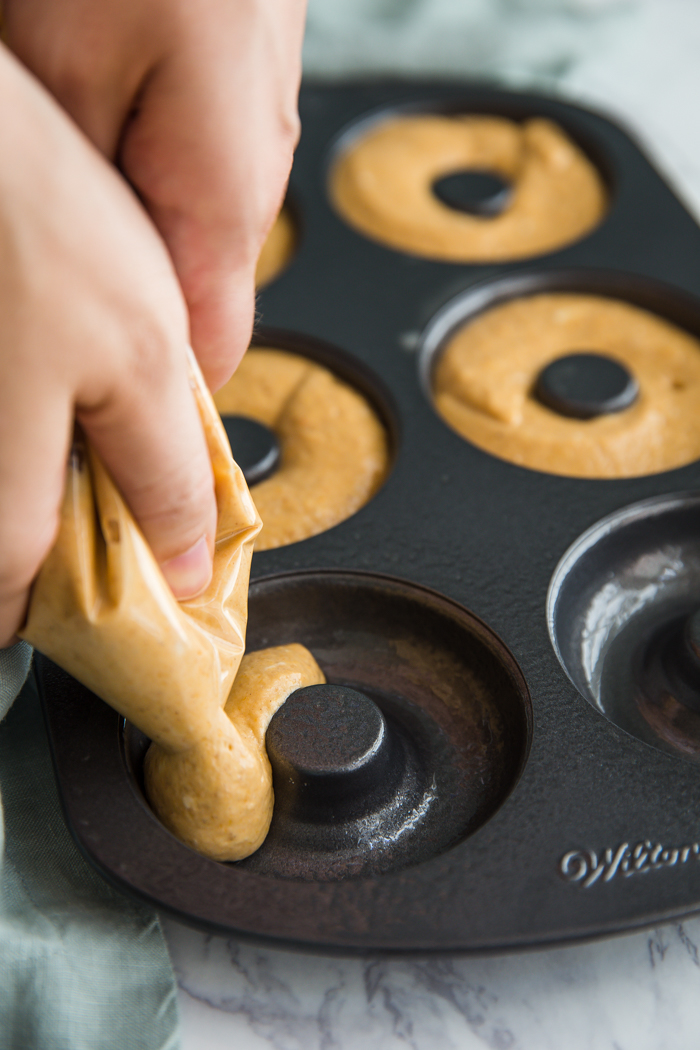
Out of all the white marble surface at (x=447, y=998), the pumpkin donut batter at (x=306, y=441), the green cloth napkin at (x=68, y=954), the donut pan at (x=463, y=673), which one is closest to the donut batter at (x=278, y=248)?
the donut pan at (x=463, y=673)

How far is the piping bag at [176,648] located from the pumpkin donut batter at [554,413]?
0.65 metres

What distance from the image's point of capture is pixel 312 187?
227cm

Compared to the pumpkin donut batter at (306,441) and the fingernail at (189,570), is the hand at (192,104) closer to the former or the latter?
the fingernail at (189,570)

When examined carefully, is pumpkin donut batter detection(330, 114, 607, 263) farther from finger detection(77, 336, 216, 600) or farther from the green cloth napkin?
the green cloth napkin

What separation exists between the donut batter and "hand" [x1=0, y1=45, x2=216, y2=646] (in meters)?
1.30

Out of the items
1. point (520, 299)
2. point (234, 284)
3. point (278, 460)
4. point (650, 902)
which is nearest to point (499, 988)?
point (650, 902)

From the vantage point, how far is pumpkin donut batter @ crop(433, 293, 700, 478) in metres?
1.73

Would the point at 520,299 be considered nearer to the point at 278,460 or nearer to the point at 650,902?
the point at 278,460

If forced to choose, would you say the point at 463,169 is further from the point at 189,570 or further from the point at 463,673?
the point at 189,570

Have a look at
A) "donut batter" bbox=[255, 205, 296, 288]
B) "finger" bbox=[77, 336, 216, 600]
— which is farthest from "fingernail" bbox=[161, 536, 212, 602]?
"donut batter" bbox=[255, 205, 296, 288]

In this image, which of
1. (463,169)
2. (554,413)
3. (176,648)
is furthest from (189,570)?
(463,169)

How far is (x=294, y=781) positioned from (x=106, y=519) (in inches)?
16.5

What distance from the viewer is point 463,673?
4.65 ft

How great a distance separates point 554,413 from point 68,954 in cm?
118
